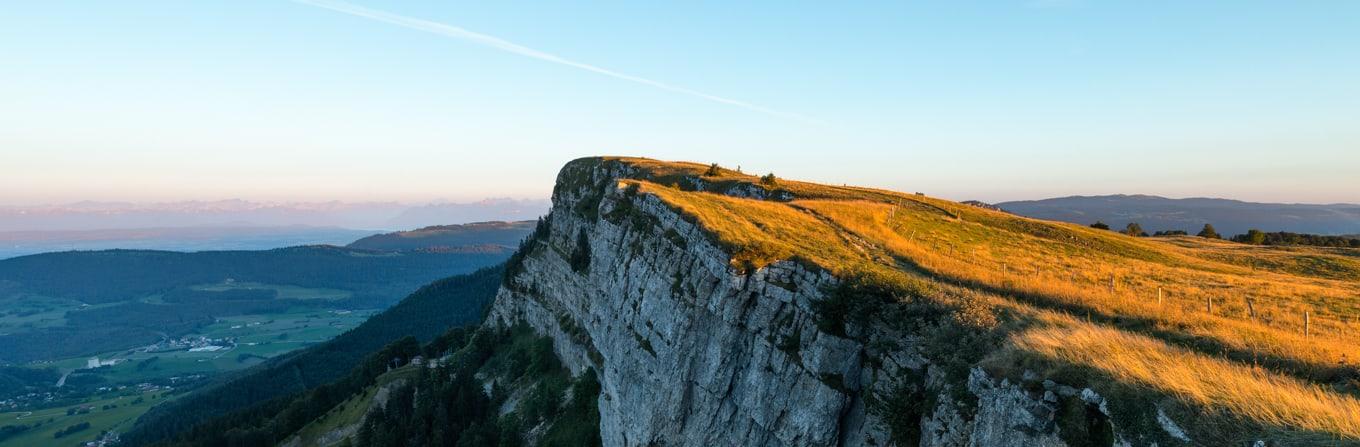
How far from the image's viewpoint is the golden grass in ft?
35.9

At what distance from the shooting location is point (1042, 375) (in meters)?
14.6

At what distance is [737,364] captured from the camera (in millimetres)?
26422

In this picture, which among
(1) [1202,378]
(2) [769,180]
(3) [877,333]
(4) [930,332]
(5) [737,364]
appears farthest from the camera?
(2) [769,180]

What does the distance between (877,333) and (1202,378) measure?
9.37 m

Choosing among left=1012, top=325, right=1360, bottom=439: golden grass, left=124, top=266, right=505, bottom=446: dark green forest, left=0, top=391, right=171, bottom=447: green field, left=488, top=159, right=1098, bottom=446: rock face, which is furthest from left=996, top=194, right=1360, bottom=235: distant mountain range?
left=0, top=391, right=171, bottom=447: green field

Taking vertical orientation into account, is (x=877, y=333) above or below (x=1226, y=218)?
below

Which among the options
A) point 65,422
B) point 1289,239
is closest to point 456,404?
point 1289,239

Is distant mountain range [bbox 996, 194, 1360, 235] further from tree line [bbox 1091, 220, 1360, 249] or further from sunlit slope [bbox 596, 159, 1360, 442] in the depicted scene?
sunlit slope [bbox 596, 159, 1360, 442]

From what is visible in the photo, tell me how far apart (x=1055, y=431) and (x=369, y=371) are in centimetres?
11032

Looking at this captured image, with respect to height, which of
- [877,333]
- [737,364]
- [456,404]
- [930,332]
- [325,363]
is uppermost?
[930,332]

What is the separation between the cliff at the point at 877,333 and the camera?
14.0m

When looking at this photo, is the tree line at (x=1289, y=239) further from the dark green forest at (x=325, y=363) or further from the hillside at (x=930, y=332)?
the dark green forest at (x=325, y=363)

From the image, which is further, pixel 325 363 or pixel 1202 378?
pixel 325 363

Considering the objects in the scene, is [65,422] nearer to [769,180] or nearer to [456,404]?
[456,404]
